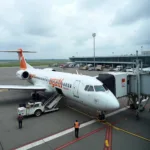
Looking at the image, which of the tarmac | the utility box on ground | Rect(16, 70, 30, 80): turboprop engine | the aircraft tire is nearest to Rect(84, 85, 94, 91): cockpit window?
the utility box on ground

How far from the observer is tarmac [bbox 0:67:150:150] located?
1002 cm

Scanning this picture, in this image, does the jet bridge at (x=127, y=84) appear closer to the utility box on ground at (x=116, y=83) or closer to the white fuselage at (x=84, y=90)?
the utility box on ground at (x=116, y=83)

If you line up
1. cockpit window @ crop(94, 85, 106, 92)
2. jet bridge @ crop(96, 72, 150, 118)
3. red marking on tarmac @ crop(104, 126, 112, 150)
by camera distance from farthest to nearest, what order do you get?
jet bridge @ crop(96, 72, 150, 118), cockpit window @ crop(94, 85, 106, 92), red marking on tarmac @ crop(104, 126, 112, 150)

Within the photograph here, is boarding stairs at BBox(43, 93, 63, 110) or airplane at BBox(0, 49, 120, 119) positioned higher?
airplane at BBox(0, 49, 120, 119)

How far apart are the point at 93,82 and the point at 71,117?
3.77 m

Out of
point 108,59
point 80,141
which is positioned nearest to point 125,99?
point 80,141

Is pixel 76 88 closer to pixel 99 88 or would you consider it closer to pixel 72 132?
pixel 99 88

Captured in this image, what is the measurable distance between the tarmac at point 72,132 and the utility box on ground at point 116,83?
2.23 metres

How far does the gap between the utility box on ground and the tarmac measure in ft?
7.32

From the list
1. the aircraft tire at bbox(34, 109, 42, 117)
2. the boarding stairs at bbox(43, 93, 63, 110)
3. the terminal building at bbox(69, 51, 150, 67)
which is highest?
the terminal building at bbox(69, 51, 150, 67)

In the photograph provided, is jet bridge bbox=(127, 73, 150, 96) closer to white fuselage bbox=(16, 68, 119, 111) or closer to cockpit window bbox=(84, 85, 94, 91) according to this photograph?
white fuselage bbox=(16, 68, 119, 111)

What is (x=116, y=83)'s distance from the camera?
14.6m

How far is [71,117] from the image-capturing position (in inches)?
582

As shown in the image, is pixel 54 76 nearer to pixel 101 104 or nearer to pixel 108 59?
pixel 101 104
